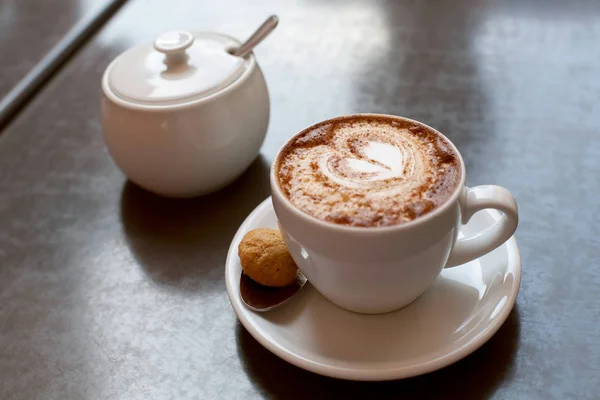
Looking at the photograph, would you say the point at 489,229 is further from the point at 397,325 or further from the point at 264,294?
the point at 264,294

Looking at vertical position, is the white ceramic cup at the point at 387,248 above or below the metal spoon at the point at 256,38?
below

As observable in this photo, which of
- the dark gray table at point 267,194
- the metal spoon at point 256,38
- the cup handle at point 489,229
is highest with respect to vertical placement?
the metal spoon at point 256,38

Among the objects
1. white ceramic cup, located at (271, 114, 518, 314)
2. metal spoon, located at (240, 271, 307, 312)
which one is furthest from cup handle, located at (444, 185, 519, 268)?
metal spoon, located at (240, 271, 307, 312)

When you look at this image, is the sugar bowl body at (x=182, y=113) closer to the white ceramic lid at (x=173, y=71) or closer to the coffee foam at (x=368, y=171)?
the white ceramic lid at (x=173, y=71)

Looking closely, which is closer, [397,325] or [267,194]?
[397,325]

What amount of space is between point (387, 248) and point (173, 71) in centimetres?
39

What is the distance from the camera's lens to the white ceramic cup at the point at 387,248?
565 mm

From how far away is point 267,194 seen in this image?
87cm

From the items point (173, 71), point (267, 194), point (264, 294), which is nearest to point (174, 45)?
point (173, 71)

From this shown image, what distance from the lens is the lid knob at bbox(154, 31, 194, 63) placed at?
0.79 m

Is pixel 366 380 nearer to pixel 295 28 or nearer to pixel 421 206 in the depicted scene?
pixel 421 206

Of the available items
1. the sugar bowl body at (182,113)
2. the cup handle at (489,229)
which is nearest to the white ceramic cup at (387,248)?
the cup handle at (489,229)

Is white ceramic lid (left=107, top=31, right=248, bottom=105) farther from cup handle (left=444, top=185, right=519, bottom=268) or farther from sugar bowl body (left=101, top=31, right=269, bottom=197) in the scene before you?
cup handle (left=444, top=185, right=519, bottom=268)

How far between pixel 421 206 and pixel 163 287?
330 millimetres
